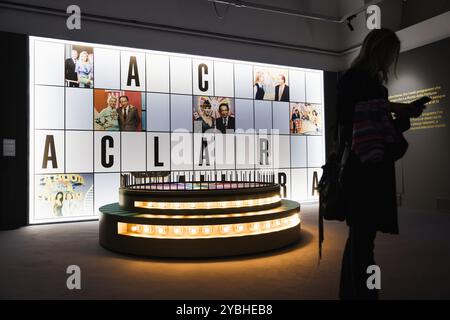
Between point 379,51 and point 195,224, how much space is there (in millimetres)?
2341

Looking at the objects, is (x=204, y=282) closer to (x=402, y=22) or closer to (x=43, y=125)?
(x=43, y=125)

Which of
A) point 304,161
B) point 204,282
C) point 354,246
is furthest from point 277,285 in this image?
point 304,161

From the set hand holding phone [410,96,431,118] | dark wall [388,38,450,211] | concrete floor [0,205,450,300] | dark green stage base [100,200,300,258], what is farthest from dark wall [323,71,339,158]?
hand holding phone [410,96,431,118]

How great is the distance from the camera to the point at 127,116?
20.7ft

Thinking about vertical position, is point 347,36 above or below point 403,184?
above

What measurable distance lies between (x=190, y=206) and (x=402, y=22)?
6087 millimetres

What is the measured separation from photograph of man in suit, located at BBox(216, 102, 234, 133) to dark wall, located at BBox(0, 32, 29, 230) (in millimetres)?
3349

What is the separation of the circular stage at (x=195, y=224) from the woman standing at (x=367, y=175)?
1.88 metres

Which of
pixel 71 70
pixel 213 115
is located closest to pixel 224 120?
pixel 213 115

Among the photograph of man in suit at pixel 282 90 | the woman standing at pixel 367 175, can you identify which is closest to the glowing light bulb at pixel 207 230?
the woman standing at pixel 367 175

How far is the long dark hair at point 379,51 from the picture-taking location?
1.69 meters

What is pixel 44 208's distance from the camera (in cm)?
570

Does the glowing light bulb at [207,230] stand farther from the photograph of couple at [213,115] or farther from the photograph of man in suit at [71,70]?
the photograph of man in suit at [71,70]

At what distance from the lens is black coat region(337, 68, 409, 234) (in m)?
1.67
